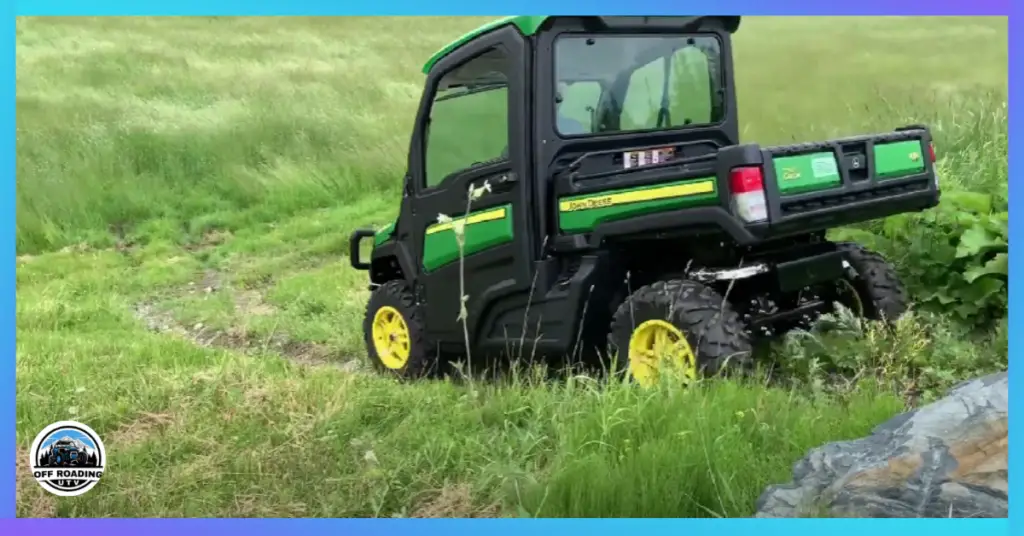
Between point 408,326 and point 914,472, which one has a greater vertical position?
point 408,326

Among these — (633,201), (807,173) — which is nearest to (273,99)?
(633,201)

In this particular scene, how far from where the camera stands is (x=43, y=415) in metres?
3.75

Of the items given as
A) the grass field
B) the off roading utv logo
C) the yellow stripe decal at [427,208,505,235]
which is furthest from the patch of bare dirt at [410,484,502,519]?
the yellow stripe decal at [427,208,505,235]

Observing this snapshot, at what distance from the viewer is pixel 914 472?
10.8 feet

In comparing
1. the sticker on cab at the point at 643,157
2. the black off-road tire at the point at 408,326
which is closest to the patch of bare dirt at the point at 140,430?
the black off-road tire at the point at 408,326

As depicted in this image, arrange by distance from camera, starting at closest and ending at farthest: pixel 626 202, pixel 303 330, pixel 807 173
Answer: pixel 807 173
pixel 626 202
pixel 303 330

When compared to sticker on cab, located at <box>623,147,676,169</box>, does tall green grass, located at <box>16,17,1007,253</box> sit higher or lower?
higher

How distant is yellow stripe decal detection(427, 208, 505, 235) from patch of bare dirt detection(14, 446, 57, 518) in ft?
6.15

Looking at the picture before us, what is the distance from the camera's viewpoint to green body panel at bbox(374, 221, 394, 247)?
512 cm

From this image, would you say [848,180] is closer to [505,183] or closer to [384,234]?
[505,183]

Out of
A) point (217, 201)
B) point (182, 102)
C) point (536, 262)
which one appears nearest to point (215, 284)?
point (217, 201)

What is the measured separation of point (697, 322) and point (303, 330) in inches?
79.8

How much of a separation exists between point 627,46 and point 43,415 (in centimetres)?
251

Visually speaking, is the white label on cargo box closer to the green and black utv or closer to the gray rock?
the green and black utv
